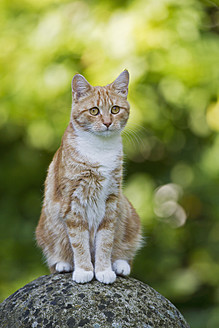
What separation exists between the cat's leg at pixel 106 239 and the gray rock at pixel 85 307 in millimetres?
177

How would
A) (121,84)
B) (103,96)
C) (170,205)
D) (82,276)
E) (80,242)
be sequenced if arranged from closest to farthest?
1. (82,276)
2. (80,242)
3. (103,96)
4. (121,84)
5. (170,205)

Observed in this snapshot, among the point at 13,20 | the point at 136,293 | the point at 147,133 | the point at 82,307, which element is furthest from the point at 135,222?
the point at 13,20

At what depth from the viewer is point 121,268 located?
12.4 ft

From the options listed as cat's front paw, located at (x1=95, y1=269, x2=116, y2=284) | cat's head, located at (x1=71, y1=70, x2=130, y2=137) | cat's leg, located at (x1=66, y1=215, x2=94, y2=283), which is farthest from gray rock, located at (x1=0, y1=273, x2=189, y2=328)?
cat's head, located at (x1=71, y1=70, x2=130, y2=137)

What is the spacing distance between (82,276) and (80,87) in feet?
4.59

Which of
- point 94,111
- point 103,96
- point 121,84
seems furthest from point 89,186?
point 121,84

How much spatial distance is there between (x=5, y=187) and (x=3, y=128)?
3.18 ft

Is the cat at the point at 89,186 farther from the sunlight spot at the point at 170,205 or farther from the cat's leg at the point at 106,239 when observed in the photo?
the sunlight spot at the point at 170,205

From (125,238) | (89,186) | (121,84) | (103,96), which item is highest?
(121,84)

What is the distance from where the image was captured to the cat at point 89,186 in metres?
3.57

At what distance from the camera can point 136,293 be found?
3375 mm

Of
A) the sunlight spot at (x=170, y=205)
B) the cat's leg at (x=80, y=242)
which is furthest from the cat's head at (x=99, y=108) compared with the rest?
the sunlight spot at (x=170, y=205)

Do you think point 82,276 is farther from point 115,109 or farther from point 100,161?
point 115,109

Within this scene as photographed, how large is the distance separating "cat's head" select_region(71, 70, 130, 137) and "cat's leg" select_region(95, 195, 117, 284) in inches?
21.1
